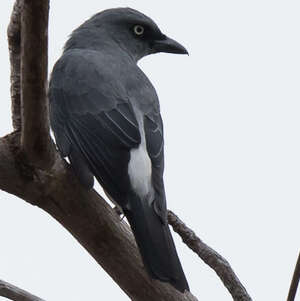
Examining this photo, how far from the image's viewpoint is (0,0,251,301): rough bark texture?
13.0ft

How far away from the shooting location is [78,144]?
196 inches

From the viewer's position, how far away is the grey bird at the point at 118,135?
14.4ft

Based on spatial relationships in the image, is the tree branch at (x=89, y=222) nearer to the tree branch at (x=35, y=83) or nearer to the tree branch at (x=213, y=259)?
the tree branch at (x=35, y=83)

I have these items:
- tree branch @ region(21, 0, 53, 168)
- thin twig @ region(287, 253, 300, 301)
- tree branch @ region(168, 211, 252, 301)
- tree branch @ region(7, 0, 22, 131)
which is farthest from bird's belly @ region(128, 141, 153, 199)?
thin twig @ region(287, 253, 300, 301)

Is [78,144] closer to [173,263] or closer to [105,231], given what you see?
[105,231]

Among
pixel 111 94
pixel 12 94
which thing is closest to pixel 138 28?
pixel 111 94

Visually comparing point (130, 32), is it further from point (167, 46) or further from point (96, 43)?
point (96, 43)

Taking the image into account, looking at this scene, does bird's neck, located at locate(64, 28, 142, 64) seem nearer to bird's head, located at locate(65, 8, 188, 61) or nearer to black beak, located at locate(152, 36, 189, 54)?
bird's head, located at locate(65, 8, 188, 61)

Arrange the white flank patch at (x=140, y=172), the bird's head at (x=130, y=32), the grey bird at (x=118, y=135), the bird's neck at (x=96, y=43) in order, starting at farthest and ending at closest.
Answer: the bird's head at (x=130, y=32), the bird's neck at (x=96, y=43), the white flank patch at (x=140, y=172), the grey bird at (x=118, y=135)

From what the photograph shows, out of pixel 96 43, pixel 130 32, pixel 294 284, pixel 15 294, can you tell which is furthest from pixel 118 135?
pixel 130 32

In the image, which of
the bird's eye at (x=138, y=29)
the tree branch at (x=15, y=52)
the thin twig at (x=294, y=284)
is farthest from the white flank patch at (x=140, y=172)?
the bird's eye at (x=138, y=29)

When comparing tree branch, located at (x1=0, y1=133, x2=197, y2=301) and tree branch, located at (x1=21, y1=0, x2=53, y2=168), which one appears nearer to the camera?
tree branch, located at (x1=21, y1=0, x2=53, y2=168)

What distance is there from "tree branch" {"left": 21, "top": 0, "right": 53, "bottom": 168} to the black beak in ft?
10.4

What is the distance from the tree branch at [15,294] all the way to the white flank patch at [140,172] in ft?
3.37
